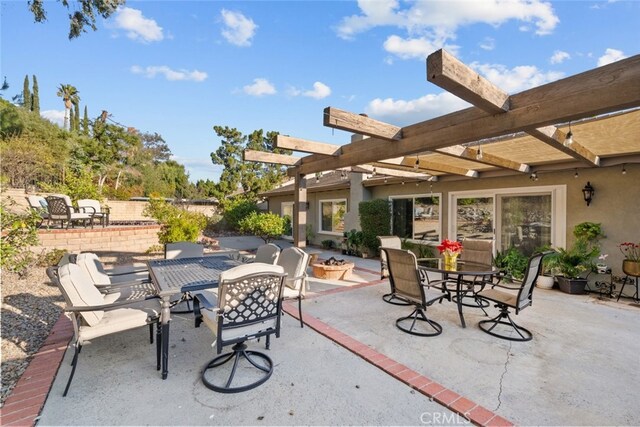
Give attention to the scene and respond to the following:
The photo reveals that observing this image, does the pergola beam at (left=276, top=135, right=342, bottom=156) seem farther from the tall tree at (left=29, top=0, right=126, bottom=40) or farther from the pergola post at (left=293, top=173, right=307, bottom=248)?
the tall tree at (left=29, top=0, right=126, bottom=40)

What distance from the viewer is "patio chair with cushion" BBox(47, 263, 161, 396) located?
9.53 feet

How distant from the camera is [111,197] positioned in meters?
21.7

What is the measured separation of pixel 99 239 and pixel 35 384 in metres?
8.18

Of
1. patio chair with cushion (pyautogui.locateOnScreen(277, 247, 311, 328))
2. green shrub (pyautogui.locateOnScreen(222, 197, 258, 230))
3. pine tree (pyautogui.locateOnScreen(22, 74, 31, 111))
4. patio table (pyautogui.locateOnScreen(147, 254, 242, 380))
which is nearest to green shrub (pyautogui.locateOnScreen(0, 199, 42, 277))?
patio table (pyautogui.locateOnScreen(147, 254, 242, 380))

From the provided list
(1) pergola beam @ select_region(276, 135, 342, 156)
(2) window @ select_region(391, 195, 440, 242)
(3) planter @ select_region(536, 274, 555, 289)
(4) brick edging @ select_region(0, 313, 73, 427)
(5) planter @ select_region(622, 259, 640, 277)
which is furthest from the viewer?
(2) window @ select_region(391, 195, 440, 242)

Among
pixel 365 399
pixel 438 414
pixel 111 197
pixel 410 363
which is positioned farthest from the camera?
pixel 111 197

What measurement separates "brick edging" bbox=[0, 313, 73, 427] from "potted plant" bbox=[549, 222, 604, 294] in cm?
900

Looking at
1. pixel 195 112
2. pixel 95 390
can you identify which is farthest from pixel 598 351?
pixel 195 112

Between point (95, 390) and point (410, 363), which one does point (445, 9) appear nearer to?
point (410, 363)

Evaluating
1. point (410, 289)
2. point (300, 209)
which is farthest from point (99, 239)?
point (410, 289)

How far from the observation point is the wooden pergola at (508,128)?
8.54 feet

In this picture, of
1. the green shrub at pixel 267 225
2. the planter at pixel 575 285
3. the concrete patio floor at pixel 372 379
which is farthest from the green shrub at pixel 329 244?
the concrete patio floor at pixel 372 379

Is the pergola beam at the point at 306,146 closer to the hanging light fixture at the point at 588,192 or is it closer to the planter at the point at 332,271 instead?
the planter at the point at 332,271

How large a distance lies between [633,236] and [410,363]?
6440 mm
